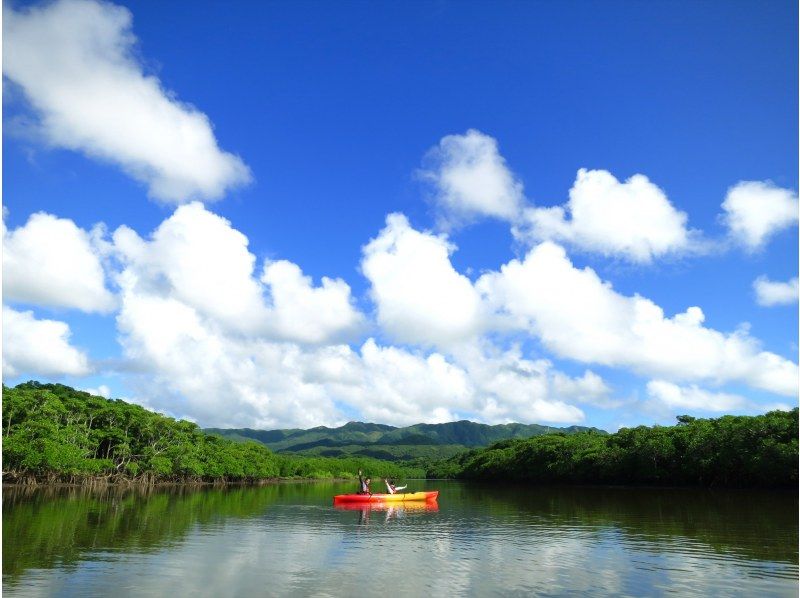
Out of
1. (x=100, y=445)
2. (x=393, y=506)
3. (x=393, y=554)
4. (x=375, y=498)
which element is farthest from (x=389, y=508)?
(x=100, y=445)

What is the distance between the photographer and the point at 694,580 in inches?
739

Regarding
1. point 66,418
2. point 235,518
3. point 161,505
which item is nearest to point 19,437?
point 66,418

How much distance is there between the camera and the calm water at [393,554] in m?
17.6

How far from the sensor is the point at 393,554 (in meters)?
23.7

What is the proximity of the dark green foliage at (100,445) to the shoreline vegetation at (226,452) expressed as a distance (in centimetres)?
14

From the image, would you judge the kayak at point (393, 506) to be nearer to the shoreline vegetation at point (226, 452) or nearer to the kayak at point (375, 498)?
the kayak at point (375, 498)

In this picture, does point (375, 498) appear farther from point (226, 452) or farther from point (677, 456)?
point (226, 452)

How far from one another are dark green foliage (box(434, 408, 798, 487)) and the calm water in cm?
3190

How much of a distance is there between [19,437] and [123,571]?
165ft

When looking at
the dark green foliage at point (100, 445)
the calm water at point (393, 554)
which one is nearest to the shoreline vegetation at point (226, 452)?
the dark green foliage at point (100, 445)

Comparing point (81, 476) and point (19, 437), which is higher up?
point (19, 437)

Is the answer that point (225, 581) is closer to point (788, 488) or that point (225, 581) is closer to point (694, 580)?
point (694, 580)

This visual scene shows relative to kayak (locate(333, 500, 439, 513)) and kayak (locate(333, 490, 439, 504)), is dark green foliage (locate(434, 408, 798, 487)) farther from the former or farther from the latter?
kayak (locate(333, 490, 439, 504))

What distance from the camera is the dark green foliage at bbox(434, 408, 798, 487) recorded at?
6675cm
